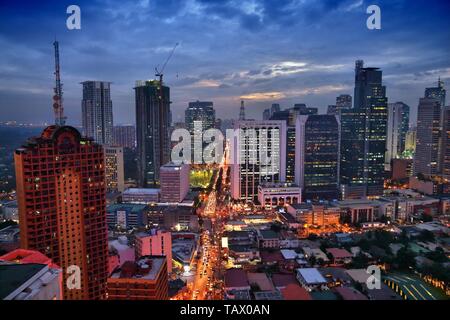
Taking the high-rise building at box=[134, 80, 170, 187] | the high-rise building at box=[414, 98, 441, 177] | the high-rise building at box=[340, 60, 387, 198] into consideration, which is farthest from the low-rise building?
the high-rise building at box=[414, 98, 441, 177]

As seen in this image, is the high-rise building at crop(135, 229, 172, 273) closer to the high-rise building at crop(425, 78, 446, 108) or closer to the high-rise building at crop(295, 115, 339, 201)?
the high-rise building at crop(295, 115, 339, 201)

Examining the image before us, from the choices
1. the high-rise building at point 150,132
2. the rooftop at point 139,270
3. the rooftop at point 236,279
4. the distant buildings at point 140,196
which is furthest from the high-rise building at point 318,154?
the rooftop at point 139,270

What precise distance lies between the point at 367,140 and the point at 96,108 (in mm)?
11523

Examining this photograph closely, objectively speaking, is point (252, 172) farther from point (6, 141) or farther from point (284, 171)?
point (6, 141)

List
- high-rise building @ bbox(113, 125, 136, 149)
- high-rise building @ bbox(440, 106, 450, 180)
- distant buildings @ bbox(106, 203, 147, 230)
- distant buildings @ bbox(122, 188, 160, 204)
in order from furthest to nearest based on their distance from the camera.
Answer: high-rise building @ bbox(113, 125, 136, 149) < high-rise building @ bbox(440, 106, 450, 180) < distant buildings @ bbox(122, 188, 160, 204) < distant buildings @ bbox(106, 203, 147, 230)

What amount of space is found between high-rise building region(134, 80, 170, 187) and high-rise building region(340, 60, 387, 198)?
25.7 ft

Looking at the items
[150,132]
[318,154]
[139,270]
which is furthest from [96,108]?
[139,270]

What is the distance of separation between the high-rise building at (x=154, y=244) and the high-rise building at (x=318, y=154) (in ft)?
24.9

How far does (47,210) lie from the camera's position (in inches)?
197

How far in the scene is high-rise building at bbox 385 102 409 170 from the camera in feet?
59.4

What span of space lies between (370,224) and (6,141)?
921cm

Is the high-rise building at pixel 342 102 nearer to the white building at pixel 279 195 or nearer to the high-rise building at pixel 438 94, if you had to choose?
the high-rise building at pixel 438 94

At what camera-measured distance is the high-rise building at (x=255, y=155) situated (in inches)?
491
